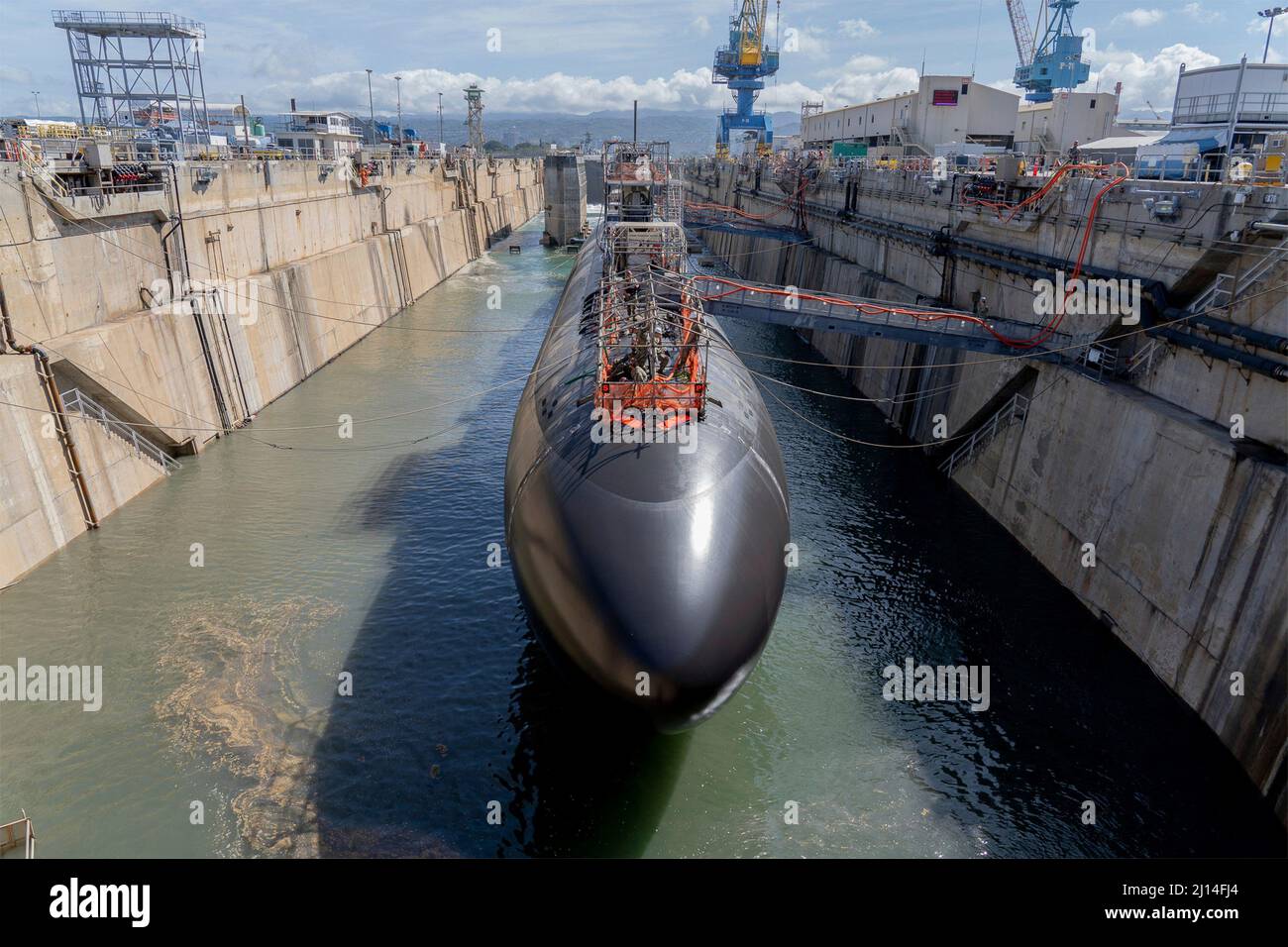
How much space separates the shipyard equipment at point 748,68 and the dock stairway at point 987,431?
107 m

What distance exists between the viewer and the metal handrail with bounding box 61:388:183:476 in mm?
27703

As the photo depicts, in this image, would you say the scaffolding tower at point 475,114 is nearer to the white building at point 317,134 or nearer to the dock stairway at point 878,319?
the white building at point 317,134

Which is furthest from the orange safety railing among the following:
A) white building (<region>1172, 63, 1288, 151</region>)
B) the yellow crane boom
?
the yellow crane boom

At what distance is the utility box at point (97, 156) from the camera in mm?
31109

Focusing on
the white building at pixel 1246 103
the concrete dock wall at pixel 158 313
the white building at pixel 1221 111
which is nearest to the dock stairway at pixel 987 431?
the white building at pixel 1221 111

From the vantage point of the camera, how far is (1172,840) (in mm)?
16219

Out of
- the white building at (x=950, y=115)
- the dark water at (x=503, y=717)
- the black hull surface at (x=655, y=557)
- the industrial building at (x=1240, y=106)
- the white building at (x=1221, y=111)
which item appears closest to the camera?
the black hull surface at (x=655, y=557)

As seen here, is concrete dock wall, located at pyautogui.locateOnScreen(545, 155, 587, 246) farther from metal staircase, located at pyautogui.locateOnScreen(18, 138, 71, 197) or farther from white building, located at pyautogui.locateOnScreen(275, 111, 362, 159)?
metal staircase, located at pyautogui.locateOnScreen(18, 138, 71, 197)

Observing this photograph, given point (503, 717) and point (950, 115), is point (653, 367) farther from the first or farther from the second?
point (950, 115)

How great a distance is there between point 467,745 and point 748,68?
137m

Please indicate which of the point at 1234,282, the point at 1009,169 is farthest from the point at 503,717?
the point at 1009,169

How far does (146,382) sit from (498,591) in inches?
725

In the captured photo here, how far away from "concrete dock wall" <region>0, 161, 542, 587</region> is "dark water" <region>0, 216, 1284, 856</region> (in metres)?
2.75

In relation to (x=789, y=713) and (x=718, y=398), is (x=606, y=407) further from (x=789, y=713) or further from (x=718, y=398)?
(x=789, y=713)
